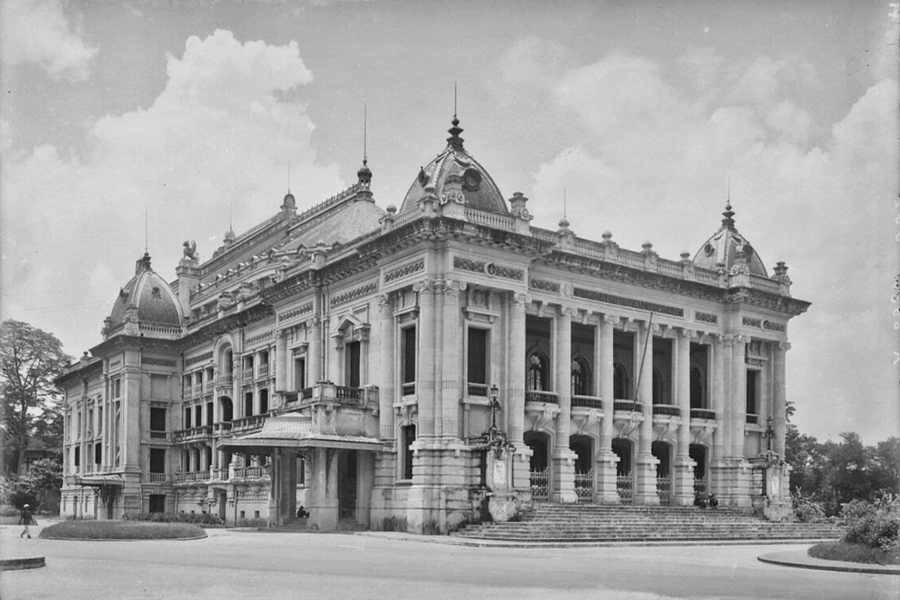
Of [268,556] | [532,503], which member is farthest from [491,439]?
[268,556]

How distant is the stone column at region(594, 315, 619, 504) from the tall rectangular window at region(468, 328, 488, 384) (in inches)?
269

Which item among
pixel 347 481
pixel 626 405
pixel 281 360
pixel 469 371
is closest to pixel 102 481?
pixel 281 360

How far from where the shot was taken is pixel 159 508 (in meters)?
64.9

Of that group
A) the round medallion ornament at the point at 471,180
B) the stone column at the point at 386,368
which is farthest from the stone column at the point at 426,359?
the round medallion ornament at the point at 471,180

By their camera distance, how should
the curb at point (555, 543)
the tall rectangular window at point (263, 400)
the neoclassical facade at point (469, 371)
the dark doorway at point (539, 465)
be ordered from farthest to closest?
the tall rectangular window at point (263, 400)
the dark doorway at point (539, 465)
the neoclassical facade at point (469, 371)
the curb at point (555, 543)

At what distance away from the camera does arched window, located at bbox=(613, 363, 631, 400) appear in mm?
49469

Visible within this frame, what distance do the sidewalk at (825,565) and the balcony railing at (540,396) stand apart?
17038 mm

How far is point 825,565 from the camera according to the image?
2358cm

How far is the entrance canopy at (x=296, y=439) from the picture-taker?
130ft

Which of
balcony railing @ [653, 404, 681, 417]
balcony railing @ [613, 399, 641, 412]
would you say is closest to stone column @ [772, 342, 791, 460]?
balcony railing @ [653, 404, 681, 417]

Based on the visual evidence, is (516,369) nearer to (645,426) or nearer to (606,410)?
(606,410)

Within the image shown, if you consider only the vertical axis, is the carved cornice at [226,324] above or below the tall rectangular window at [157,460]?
above

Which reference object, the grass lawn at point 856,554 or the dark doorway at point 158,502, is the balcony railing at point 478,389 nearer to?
the grass lawn at point 856,554

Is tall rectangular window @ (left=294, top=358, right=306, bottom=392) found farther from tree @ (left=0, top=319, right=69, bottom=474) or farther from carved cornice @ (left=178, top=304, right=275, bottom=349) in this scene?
tree @ (left=0, top=319, right=69, bottom=474)
